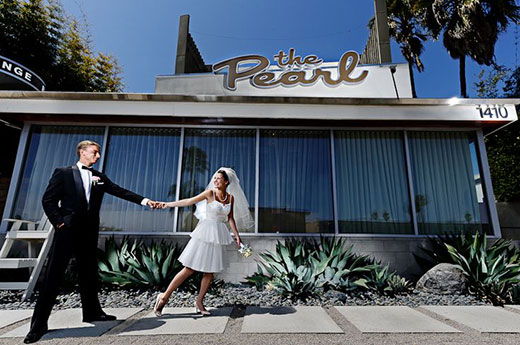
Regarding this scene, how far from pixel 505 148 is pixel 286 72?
914 centimetres

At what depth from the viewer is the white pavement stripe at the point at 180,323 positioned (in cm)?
255

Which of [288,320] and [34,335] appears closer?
[34,335]

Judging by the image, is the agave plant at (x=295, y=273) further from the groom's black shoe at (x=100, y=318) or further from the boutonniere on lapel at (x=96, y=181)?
the boutonniere on lapel at (x=96, y=181)

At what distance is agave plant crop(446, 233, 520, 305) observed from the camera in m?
3.72

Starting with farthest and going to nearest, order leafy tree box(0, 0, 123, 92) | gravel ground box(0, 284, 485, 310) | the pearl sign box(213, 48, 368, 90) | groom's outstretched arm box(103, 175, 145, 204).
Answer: leafy tree box(0, 0, 123, 92)
the pearl sign box(213, 48, 368, 90)
gravel ground box(0, 284, 485, 310)
groom's outstretched arm box(103, 175, 145, 204)

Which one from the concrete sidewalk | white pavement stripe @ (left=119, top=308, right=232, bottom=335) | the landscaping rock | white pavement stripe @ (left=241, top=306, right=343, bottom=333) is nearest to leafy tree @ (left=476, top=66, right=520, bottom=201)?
the landscaping rock

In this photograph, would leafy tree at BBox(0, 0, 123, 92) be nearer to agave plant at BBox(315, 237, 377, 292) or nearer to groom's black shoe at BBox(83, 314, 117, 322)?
groom's black shoe at BBox(83, 314, 117, 322)

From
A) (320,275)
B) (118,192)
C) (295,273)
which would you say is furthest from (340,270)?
(118,192)

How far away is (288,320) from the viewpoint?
286cm

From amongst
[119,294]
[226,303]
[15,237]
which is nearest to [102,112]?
[15,237]

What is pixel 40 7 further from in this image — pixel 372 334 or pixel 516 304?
pixel 516 304

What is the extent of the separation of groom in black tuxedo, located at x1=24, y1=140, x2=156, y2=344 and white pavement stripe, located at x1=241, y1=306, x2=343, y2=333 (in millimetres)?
1519

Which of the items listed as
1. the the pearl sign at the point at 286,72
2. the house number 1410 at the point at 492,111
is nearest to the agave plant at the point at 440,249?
the house number 1410 at the point at 492,111

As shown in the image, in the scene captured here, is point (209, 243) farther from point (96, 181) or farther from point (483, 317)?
point (483, 317)
